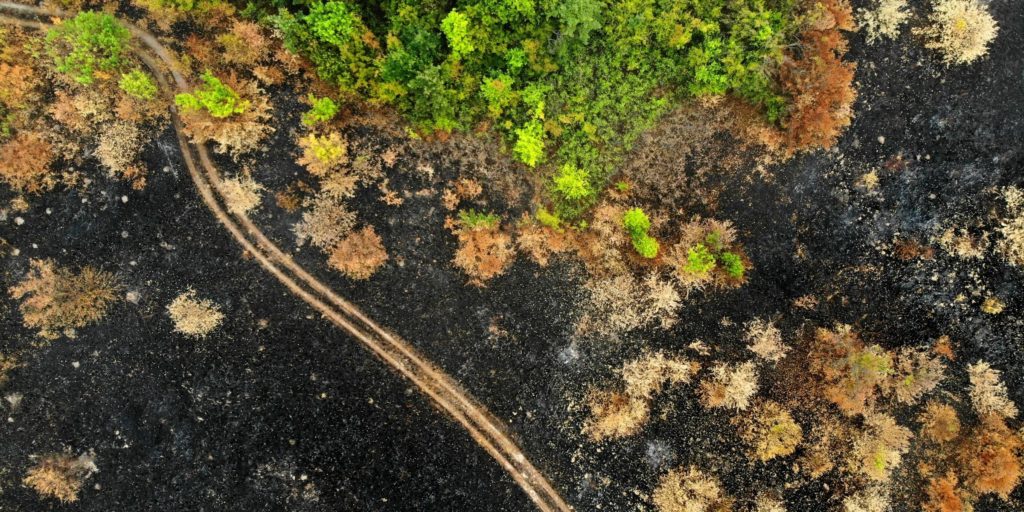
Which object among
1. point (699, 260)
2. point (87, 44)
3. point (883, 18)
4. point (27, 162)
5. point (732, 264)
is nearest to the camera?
point (87, 44)

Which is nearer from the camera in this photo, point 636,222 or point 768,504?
point 636,222

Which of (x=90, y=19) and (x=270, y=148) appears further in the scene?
(x=270, y=148)

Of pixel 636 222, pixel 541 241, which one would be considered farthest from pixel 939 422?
pixel 541 241

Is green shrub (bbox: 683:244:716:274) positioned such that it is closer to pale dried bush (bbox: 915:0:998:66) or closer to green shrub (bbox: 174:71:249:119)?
pale dried bush (bbox: 915:0:998:66)

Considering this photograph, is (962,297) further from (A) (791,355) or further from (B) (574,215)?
(B) (574,215)

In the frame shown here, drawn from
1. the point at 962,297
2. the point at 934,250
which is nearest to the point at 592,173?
the point at 934,250

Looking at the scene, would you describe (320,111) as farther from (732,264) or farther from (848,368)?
(848,368)
